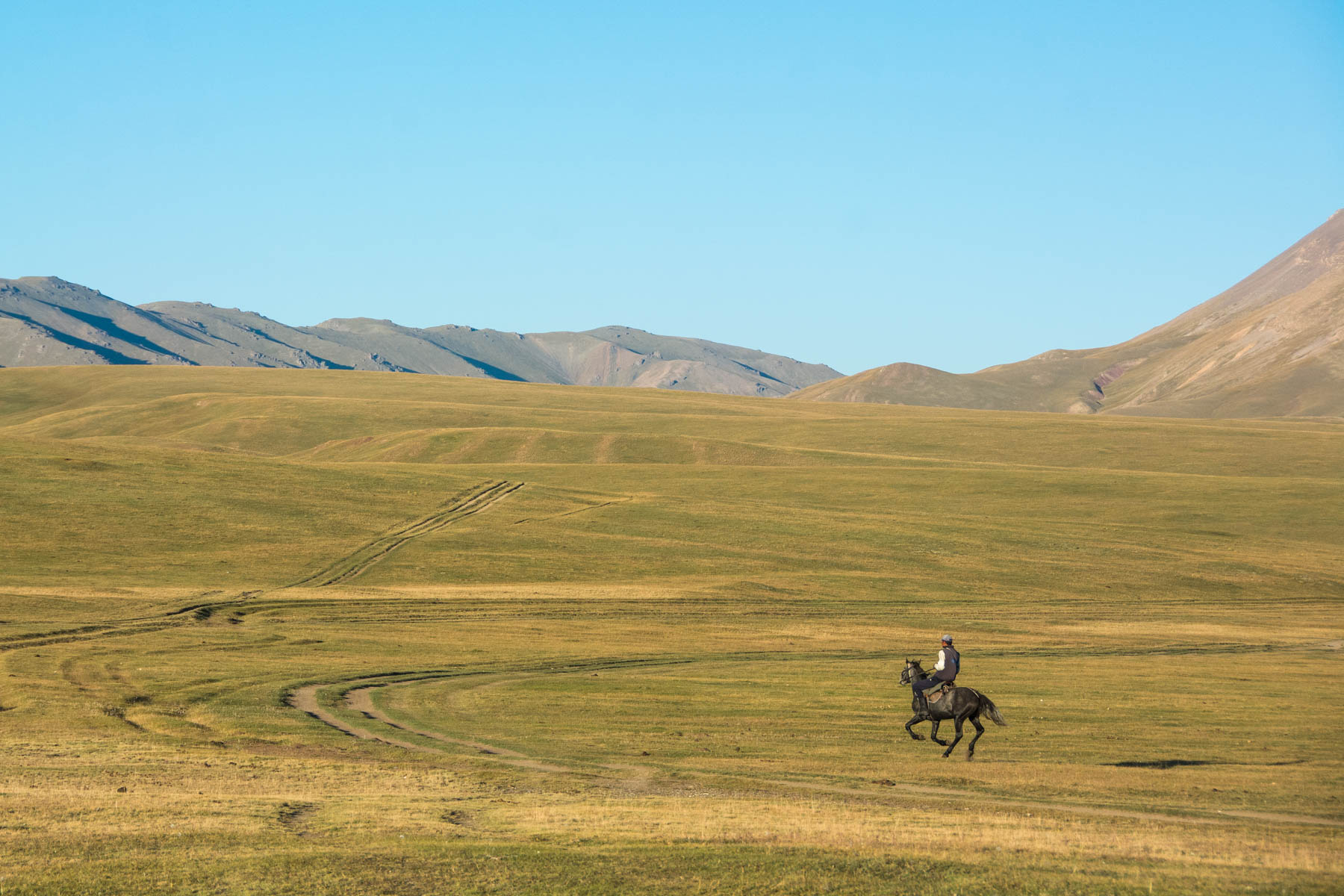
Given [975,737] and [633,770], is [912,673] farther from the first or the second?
[633,770]

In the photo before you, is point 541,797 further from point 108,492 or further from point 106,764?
point 108,492

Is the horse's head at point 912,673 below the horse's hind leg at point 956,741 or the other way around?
the other way around

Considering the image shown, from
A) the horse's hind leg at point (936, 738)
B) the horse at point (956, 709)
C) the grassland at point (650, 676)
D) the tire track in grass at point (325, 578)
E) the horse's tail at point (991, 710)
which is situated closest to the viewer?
the grassland at point (650, 676)

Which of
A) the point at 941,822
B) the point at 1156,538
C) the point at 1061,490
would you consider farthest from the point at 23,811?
the point at 1061,490

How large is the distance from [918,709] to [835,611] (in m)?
35.2

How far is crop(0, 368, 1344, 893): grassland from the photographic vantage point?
2064 cm

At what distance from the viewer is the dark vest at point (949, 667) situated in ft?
99.1

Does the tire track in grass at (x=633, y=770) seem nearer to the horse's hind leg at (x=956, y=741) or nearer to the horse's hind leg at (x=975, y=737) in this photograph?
the horse's hind leg at (x=975, y=737)

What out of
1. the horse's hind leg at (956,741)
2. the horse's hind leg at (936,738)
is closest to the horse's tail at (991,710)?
the horse's hind leg at (956,741)

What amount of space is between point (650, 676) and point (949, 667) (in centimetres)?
1712

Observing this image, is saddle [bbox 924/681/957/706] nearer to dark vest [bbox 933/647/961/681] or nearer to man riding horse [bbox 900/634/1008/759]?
man riding horse [bbox 900/634/1008/759]

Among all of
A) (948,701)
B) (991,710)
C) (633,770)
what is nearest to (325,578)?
(633,770)

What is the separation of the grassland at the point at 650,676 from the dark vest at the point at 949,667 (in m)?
2.28

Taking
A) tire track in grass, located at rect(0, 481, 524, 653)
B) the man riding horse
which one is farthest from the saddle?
tire track in grass, located at rect(0, 481, 524, 653)
